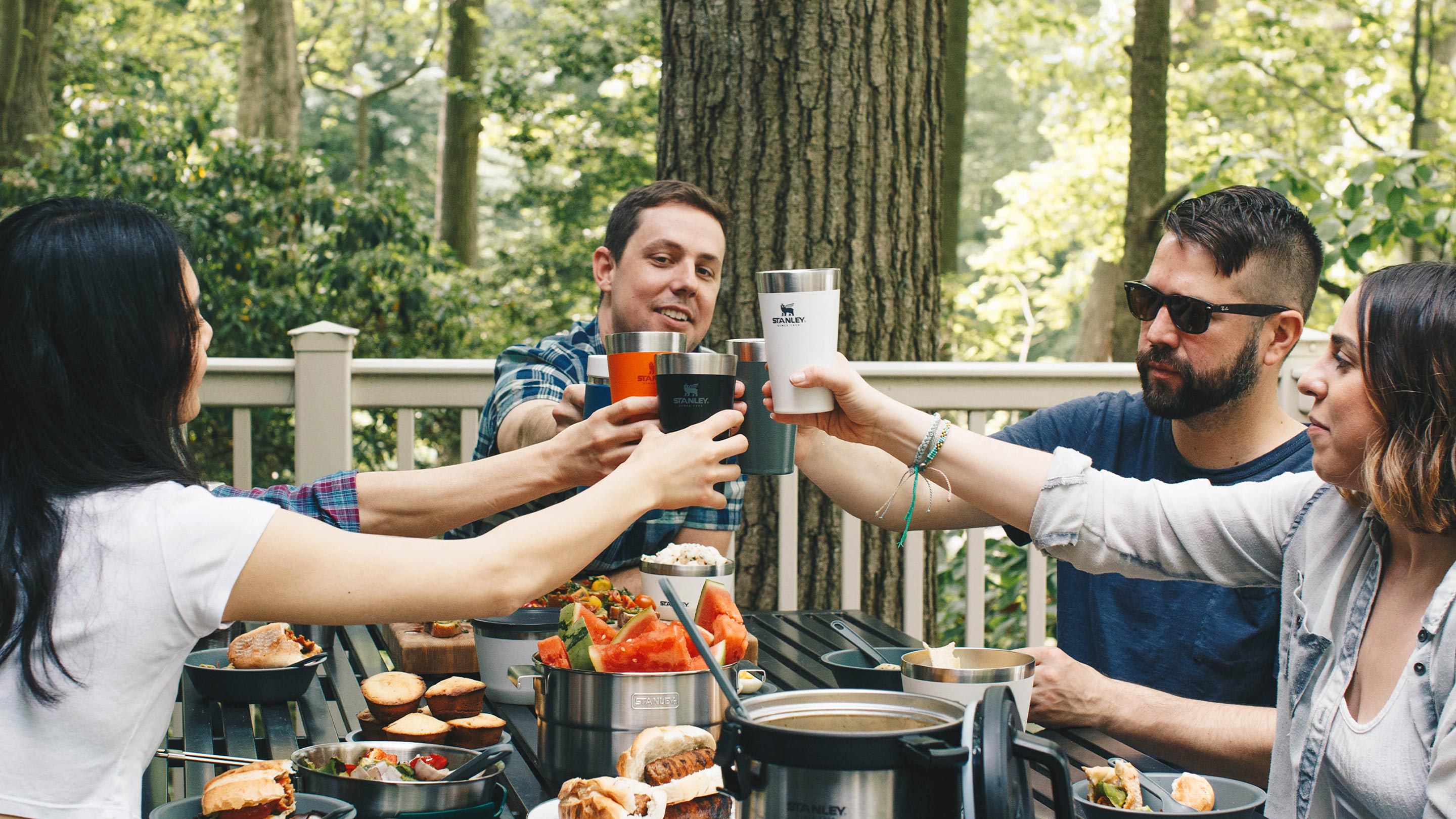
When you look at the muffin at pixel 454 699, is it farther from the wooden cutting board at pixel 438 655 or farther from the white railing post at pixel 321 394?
the white railing post at pixel 321 394

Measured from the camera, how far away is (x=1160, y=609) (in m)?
2.52

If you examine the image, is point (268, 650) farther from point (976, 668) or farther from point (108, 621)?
point (976, 668)

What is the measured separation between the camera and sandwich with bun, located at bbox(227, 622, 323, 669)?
190cm

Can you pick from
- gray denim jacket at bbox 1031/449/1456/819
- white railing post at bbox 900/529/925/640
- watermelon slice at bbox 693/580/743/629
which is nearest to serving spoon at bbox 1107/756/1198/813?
gray denim jacket at bbox 1031/449/1456/819

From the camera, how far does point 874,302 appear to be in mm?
3906

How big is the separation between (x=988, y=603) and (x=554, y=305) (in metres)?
8.07

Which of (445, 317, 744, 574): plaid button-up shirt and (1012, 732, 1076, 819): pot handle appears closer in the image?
(1012, 732, 1076, 819): pot handle

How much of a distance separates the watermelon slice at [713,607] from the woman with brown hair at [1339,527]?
11.1 inches

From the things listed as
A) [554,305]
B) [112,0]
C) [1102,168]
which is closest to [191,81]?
[112,0]

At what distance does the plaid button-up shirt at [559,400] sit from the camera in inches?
115

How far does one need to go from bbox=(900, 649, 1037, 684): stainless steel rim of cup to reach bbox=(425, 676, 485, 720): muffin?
605 millimetres

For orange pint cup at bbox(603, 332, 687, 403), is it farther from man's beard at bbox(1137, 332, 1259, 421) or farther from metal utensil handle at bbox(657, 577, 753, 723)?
man's beard at bbox(1137, 332, 1259, 421)

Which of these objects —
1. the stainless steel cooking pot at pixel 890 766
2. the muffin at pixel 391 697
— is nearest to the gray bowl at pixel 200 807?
the muffin at pixel 391 697

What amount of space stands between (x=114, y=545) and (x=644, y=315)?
181cm
